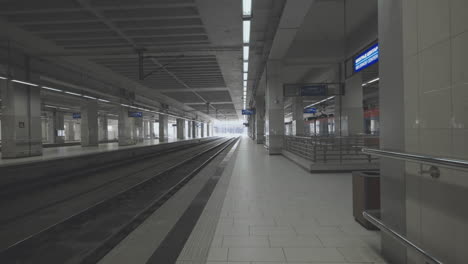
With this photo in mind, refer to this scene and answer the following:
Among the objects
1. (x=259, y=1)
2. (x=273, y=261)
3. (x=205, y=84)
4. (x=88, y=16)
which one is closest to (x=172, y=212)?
(x=273, y=261)

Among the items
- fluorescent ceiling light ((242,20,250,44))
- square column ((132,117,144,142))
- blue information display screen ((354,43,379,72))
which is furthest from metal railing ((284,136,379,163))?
square column ((132,117,144,142))

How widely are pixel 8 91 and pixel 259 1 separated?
520 inches

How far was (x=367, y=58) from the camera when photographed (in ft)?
23.3

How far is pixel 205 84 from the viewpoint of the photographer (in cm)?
2125

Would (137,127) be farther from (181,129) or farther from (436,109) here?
(436,109)

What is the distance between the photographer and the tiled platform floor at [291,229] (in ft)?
9.23

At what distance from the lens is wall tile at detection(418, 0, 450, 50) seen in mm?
1851

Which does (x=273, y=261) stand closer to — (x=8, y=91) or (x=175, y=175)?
(x=175, y=175)

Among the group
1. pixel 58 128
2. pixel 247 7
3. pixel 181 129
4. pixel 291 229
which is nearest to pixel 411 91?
pixel 291 229

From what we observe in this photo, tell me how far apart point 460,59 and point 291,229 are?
2.76 meters

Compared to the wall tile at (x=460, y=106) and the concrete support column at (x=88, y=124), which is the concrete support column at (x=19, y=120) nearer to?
the concrete support column at (x=88, y=124)

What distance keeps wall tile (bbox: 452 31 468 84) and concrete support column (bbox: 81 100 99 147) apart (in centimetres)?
2551

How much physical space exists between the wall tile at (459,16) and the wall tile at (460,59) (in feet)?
0.17

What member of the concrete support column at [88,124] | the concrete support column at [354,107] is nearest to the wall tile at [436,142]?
the concrete support column at [354,107]
